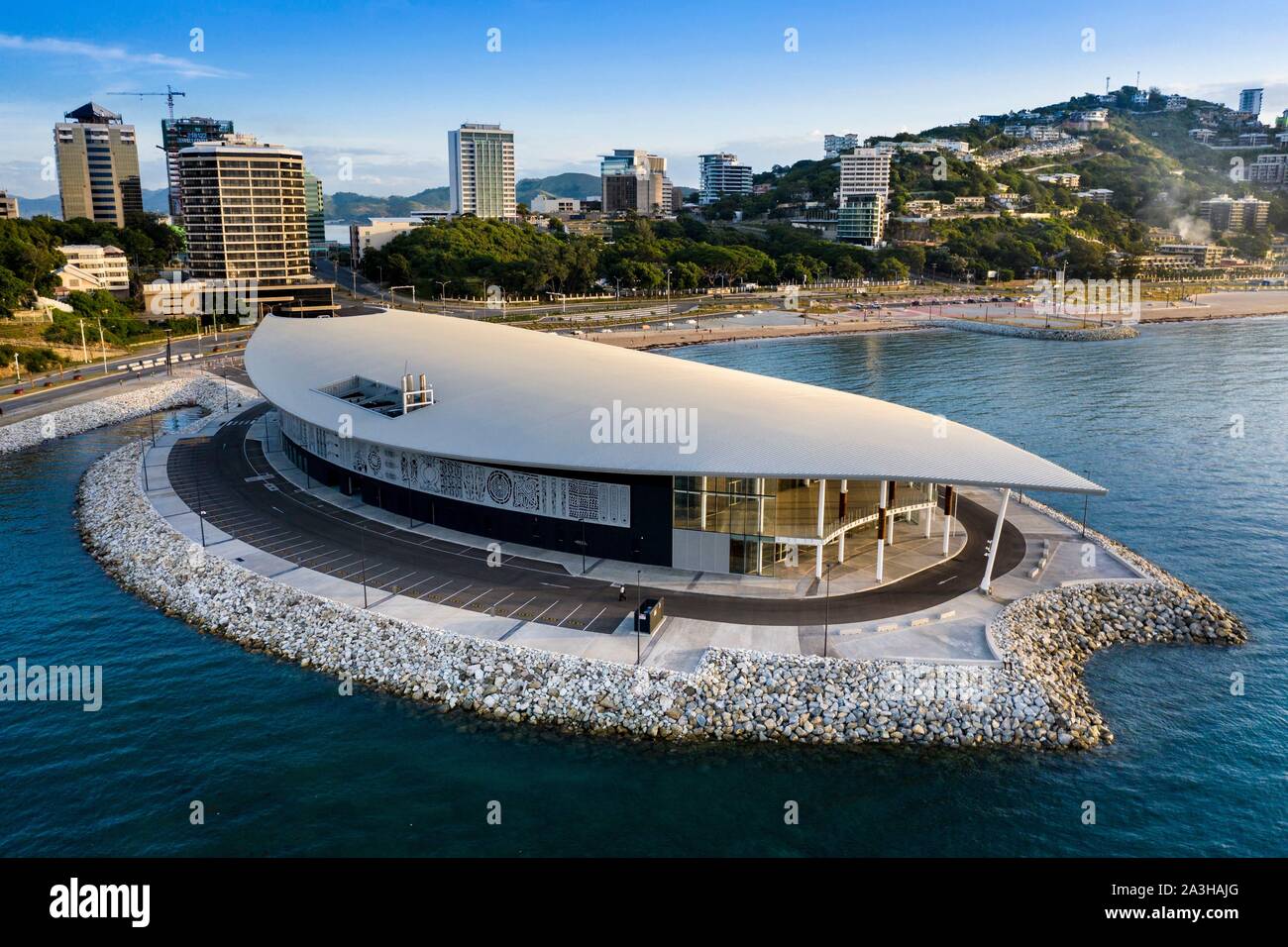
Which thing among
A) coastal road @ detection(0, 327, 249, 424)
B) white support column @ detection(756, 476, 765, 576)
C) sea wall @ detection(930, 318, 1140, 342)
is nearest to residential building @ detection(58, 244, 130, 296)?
coastal road @ detection(0, 327, 249, 424)

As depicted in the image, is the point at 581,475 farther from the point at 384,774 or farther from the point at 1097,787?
the point at 1097,787

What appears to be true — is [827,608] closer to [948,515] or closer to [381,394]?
[948,515]

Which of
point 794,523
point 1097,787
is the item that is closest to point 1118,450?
point 794,523

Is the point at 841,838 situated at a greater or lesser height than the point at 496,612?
lesser

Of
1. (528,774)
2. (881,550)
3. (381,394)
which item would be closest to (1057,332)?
(881,550)

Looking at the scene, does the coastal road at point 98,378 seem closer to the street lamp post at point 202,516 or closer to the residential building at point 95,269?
the residential building at point 95,269
